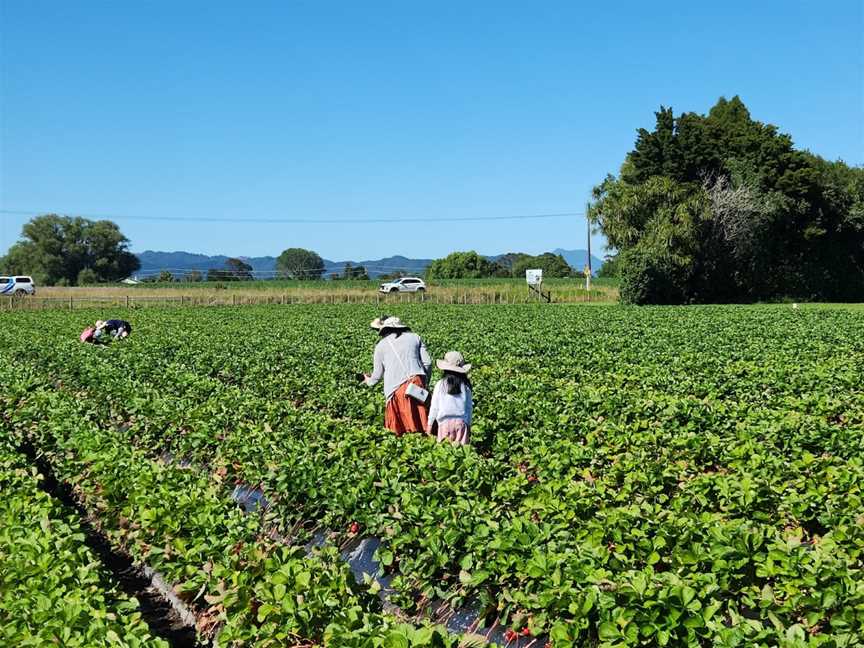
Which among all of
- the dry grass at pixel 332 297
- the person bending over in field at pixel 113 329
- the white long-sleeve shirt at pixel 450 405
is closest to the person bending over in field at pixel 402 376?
the white long-sleeve shirt at pixel 450 405

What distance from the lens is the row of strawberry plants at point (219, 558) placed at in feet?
15.0

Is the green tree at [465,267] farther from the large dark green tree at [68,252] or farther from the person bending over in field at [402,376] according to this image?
the person bending over in field at [402,376]

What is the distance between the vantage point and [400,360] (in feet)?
29.9

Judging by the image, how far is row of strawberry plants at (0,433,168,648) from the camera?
415 cm

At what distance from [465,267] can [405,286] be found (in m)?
53.0

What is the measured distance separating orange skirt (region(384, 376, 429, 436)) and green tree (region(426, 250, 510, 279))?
97766 mm

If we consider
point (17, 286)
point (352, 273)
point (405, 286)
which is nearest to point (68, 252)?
point (352, 273)

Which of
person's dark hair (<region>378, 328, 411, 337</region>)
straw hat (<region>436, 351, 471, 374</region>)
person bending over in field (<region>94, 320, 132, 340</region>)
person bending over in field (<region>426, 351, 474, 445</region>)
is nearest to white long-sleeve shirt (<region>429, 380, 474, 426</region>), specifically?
person bending over in field (<region>426, 351, 474, 445</region>)

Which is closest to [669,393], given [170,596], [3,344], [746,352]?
[746,352]

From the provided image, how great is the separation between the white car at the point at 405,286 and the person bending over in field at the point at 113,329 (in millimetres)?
33203

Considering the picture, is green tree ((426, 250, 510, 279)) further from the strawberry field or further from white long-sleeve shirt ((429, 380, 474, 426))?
white long-sleeve shirt ((429, 380, 474, 426))

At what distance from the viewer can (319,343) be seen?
2091 centimetres

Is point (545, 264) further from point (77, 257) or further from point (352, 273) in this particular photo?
point (77, 257)

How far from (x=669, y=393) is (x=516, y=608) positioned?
8.74m
